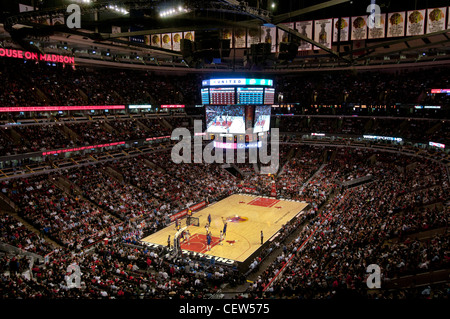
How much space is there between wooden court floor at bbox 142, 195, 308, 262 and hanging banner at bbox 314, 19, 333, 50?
44.0ft

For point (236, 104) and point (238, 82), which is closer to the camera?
point (238, 82)

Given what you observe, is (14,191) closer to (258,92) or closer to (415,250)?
(258,92)

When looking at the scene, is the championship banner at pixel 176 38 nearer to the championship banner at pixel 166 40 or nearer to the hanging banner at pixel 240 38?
the championship banner at pixel 166 40

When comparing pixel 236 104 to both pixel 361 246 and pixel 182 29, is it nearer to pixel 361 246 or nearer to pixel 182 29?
pixel 361 246

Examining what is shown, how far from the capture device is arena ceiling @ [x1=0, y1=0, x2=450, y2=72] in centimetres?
1137

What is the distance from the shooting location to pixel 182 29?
11359mm

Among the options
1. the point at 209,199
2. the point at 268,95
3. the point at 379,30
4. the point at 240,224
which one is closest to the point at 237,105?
the point at 268,95

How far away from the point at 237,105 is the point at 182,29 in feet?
63.1

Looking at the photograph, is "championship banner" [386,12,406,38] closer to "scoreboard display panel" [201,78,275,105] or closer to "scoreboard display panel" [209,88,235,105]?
"scoreboard display panel" [201,78,275,105]

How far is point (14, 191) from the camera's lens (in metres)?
23.0

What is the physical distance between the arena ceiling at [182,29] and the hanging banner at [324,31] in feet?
3.41

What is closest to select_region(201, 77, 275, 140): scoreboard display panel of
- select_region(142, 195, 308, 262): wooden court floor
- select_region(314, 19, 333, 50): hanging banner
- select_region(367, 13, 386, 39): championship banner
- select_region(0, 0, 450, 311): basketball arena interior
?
select_region(0, 0, 450, 311): basketball arena interior

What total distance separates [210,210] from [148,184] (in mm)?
6245
